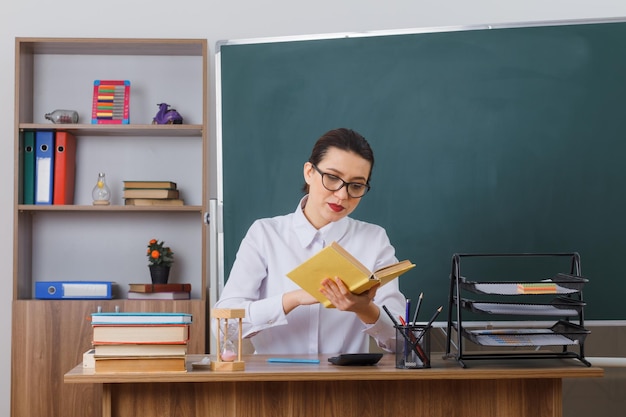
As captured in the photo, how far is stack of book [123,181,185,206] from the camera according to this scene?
371cm

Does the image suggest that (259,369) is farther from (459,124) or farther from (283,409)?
(459,124)

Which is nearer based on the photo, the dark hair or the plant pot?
the dark hair

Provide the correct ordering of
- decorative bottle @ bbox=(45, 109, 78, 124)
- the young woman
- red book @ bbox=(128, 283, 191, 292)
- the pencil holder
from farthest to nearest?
decorative bottle @ bbox=(45, 109, 78, 124) < red book @ bbox=(128, 283, 191, 292) < the young woman < the pencil holder

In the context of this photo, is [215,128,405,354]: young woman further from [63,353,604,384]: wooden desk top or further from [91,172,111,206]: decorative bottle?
[91,172,111,206]: decorative bottle

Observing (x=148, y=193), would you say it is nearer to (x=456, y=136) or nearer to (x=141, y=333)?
(x=456, y=136)

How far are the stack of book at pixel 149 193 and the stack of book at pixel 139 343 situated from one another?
72.1 inches

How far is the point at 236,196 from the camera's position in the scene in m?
3.29

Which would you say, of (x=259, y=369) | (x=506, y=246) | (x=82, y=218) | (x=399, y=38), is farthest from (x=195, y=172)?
(x=259, y=369)

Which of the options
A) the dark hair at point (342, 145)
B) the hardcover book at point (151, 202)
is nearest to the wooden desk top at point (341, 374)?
the dark hair at point (342, 145)

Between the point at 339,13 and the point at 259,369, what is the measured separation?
92.9 inches

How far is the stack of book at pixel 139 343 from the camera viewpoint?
1.90 m

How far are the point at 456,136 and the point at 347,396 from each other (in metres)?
1.51

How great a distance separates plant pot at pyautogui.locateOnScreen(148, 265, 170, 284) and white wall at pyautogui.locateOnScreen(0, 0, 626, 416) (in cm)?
44

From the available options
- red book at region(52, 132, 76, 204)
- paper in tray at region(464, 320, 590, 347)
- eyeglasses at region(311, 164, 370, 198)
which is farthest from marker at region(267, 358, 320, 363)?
red book at region(52, 132, 76, 204)
